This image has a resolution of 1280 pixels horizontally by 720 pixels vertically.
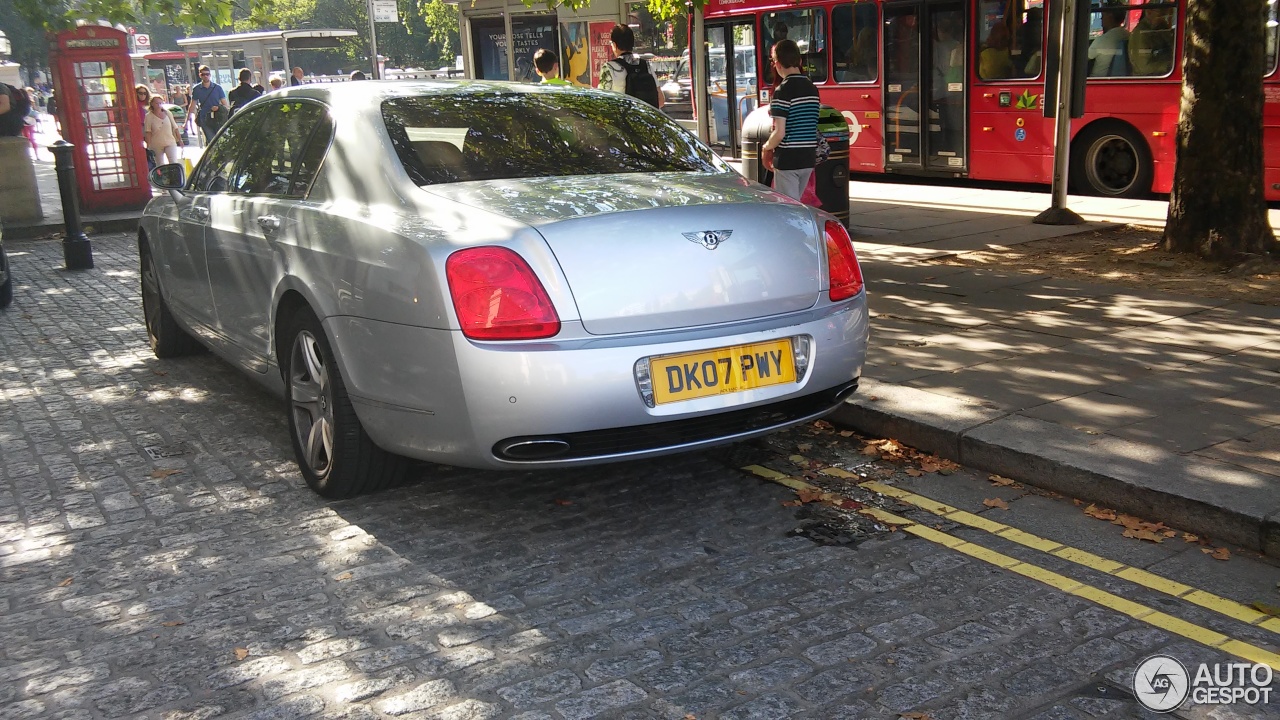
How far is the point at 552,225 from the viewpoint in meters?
4.13

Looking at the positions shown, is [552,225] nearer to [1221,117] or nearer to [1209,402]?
[1209,402]

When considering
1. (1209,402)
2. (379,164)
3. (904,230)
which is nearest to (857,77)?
(904,230)

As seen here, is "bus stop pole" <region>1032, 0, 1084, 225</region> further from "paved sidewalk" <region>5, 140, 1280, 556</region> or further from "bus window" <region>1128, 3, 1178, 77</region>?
"paved sidewalk" <region>5, 140, 1280, 556</region>

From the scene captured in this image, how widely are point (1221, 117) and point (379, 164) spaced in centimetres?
719

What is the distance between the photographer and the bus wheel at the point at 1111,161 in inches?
533

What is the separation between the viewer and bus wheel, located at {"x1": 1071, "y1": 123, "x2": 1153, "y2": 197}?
13547 mm

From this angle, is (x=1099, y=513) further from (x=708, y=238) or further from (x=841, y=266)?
(x=708, y=238)

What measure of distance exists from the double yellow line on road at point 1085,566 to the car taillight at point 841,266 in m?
0.82

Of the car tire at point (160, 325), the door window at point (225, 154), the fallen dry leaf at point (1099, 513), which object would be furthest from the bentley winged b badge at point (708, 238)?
the car tire at point (160, 325)

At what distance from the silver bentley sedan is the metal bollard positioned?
759 centimetres

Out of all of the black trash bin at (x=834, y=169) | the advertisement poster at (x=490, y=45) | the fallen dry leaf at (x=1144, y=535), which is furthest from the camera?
the advertisement poster at (x=490, y=45)

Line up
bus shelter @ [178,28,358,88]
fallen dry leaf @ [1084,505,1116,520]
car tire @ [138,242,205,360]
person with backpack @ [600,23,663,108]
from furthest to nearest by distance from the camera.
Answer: bus shelter @ [178,28,358,88], person with backpack @ [600,23,663,108], car tire @ [138,242,205,360], fallen dry leaf @ [1084,505,1116,520]

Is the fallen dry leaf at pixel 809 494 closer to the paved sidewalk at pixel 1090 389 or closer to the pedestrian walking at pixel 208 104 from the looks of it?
the paved sidewalk at pixel 1090 389

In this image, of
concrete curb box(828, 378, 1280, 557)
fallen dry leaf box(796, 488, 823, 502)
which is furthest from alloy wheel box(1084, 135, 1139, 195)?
fallen dry leaf box(796, 488, 823, 502)
